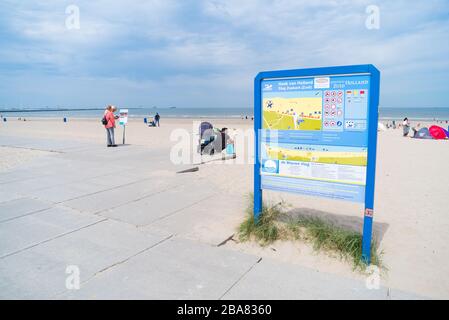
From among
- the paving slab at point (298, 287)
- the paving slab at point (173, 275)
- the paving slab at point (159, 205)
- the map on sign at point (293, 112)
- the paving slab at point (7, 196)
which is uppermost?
the map on sign at point (293, 112)

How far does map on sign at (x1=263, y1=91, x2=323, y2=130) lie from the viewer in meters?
3.67

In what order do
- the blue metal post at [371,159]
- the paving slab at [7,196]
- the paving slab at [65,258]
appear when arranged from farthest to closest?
the paving slab at [7,196], the blue metal post at [371,159], the paving slab at [65,258]

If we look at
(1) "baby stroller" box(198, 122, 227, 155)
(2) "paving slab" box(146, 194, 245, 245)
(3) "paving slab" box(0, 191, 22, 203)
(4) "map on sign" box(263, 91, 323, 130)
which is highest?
(4) "map on sign" box(263, 91, 323, 130)

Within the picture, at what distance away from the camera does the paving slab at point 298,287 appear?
2.70m

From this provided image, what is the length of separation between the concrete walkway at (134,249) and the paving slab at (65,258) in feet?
0.04

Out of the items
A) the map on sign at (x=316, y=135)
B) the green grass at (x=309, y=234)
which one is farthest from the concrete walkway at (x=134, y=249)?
the map on sign at (x=316, y=135)

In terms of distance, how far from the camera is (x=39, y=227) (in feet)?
13.8

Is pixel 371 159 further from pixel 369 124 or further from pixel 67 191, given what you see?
pixel 67 191

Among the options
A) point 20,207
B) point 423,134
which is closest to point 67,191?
point 20,207

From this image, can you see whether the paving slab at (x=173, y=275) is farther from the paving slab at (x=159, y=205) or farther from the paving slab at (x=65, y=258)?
the paving slab at (x=159, y=205)

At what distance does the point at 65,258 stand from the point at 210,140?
832 cm

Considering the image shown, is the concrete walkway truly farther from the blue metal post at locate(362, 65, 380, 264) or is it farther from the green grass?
the blue metal post at locate(362, 65, 380, 264)

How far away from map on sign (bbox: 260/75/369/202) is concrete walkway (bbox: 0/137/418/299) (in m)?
1.04

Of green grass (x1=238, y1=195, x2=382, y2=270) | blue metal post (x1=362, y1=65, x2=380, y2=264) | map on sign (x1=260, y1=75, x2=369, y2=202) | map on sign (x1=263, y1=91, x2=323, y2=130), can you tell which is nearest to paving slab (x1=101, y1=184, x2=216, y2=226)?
green grass (x1=238, y1=195, x2=382, y2=270)
